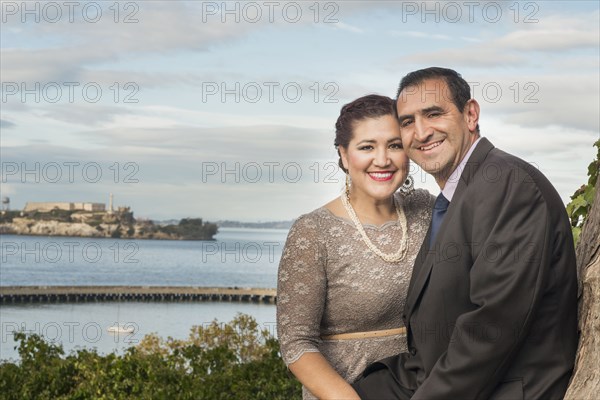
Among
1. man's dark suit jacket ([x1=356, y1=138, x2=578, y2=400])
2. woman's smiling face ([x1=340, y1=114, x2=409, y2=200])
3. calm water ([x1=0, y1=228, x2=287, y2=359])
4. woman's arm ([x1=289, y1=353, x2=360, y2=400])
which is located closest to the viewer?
man's dark suit jacket ([x1=356, y1=138, x2=578, y2=400])

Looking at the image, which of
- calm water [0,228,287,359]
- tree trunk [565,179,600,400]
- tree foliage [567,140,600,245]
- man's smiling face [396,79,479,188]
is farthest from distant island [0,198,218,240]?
tree trunk [565,179,600,400]

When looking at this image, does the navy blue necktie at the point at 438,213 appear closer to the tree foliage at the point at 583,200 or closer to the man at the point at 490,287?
the man at the point at 490,287

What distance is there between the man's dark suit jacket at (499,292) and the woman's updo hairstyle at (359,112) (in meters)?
0.67

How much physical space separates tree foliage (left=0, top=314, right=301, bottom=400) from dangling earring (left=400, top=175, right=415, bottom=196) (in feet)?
13.3

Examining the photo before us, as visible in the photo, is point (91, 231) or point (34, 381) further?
point (91, 231)

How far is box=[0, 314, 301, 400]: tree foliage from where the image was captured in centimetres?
773

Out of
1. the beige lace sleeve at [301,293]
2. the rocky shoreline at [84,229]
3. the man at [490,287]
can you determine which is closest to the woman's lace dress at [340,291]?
the beige lace sleeve at [301,293]

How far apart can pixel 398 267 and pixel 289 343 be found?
0.67m

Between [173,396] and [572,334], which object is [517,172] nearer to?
[572,334]

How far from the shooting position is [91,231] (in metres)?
186

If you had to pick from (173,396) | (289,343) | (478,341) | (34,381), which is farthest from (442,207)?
(34,381)

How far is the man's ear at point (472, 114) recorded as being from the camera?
145 inches

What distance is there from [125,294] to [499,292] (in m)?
103

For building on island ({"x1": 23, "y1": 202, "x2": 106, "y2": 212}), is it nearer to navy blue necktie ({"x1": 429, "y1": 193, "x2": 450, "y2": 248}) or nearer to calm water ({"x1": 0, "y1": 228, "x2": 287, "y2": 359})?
calm water ({"x1": 0, "y1": 228, "x2": 287, "y2": 359})
